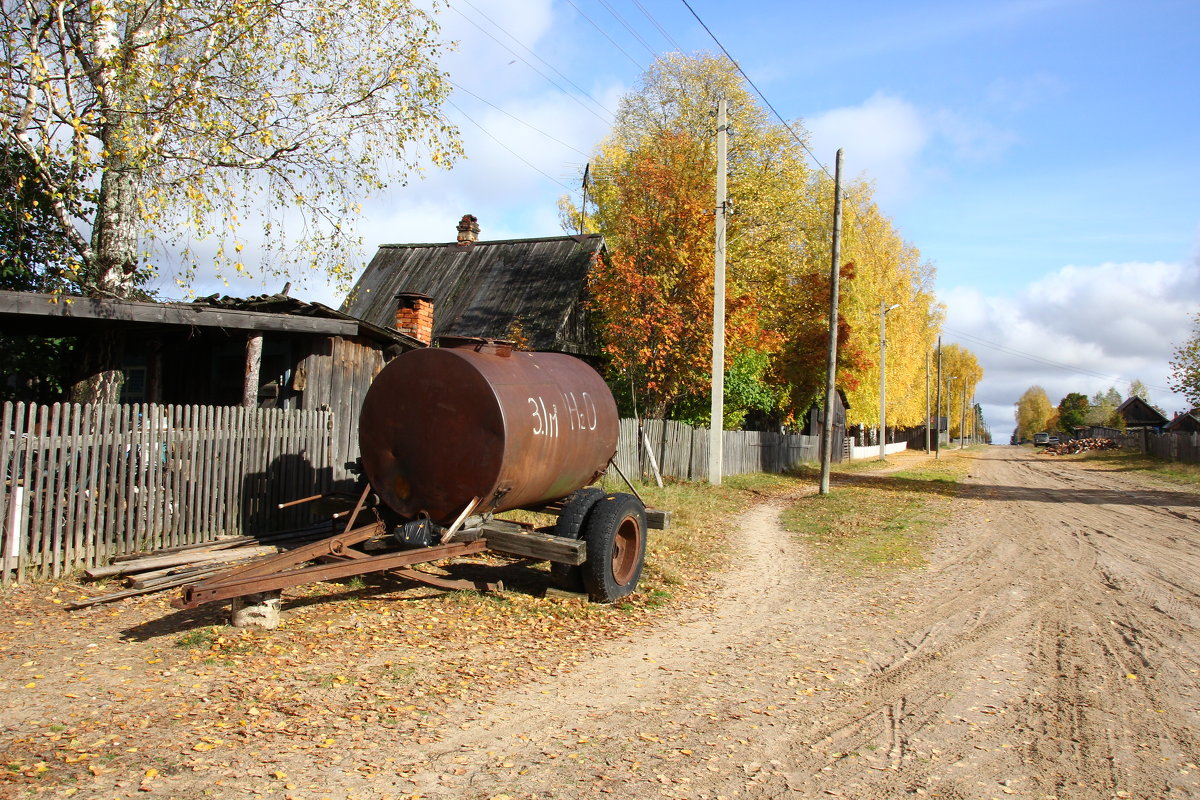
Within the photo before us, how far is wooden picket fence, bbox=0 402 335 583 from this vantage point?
7.43 meters

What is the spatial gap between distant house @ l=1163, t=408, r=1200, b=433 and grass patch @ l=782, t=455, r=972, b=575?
155 feet

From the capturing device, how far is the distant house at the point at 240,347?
9680 mm

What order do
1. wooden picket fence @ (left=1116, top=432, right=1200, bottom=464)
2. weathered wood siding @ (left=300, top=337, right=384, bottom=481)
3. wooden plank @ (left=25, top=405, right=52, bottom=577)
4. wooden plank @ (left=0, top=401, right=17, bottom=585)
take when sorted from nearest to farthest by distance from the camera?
wooden plank @ (left=0, top=401, right=17, bottom=585), wooden plank @ (left=25, top=405, right=52, bottom=577), weathered wood siding @ (left=300, top=337, right=384, bottom=481), wooden picket fence @ (left=1116, top=432, right=1200, bottom=464)

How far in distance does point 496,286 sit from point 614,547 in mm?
18400

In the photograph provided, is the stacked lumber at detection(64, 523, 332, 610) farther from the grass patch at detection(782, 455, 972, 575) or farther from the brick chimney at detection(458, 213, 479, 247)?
the brick chimney at detection(458, 213, 479, 247)

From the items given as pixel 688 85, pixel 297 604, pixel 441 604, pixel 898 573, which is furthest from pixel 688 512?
pixel 688 85

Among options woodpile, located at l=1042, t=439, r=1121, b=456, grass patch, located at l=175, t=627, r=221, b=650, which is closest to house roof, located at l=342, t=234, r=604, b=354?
grass patch, located at l=175, t=627, r=221, b=650

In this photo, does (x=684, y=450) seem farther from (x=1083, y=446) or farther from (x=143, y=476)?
(x=1083, y=446)

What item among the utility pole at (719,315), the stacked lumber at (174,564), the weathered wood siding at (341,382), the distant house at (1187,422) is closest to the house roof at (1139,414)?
the distant house at (1187,422)

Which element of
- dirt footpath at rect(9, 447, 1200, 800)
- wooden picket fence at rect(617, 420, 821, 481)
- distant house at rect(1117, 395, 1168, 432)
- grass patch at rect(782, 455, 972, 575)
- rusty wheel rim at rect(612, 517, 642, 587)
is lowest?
dirt footpath at rect(9, 447, 1200, 800)

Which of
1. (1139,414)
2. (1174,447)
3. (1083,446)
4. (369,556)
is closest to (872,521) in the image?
(369,556)

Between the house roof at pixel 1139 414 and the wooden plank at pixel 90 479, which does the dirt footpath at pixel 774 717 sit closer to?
the wooden plank at pixel 90 479

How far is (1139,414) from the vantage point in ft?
281

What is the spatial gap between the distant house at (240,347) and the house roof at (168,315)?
0.04 ft
